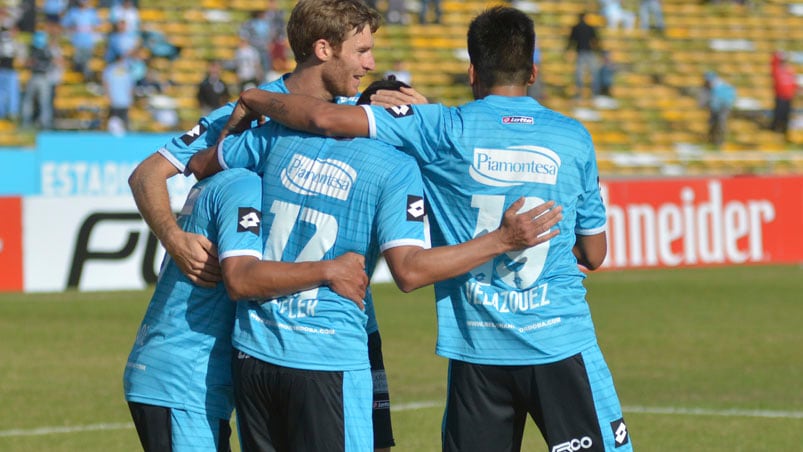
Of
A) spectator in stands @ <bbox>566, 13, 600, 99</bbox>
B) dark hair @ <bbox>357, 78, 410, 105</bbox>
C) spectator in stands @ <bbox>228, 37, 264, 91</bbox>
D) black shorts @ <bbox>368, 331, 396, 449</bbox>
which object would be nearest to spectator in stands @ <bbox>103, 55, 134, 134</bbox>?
spectator in stands @ <bbox>228, 37, 264, 91</bbox>

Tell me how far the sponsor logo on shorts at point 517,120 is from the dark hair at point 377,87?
1.37ft

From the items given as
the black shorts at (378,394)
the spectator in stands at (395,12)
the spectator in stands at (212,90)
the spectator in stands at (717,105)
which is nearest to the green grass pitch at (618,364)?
the black shorts at (378,394)

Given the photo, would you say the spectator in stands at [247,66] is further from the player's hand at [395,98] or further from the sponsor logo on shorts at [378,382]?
the player's hand at [395,98]

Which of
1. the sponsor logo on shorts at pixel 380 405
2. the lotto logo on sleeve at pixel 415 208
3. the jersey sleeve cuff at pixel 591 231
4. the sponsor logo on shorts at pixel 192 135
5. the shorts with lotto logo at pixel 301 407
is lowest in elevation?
the sponsor logo on shorts at pixel 380 405

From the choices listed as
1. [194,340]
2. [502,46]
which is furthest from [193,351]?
[502,46]

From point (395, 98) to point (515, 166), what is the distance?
51 cm

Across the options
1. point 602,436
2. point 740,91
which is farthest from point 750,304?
point 740,91

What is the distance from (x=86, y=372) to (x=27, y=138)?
43.0ft

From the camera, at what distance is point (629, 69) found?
113 feet

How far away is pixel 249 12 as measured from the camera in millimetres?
30562

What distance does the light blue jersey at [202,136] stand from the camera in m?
5.24

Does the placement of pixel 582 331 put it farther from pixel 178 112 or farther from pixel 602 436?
pixel 178 112

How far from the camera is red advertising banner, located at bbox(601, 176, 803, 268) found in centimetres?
2136

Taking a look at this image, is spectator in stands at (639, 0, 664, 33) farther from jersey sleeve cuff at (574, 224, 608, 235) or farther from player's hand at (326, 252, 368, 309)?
player's hand at (326, 252, 368, 309)
